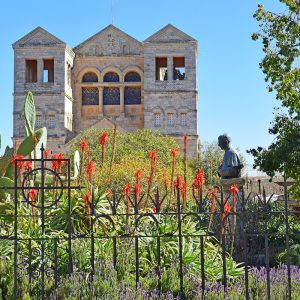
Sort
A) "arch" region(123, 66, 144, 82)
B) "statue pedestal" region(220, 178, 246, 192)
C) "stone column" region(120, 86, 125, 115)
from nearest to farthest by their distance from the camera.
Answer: "statue pedestal" region(220, 178, 246, 192)
"arch" region(123, 66, 144, 82)
"stone column" region(120, 86, 125, 115)

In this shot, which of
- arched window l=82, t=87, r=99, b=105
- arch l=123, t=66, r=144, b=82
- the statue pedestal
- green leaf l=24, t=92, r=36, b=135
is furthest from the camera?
arched window l=82, t=87, r=99, b=105

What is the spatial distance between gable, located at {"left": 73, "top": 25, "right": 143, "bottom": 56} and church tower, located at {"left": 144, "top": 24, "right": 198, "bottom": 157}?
2.51 m

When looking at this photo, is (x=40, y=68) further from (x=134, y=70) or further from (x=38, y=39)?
(x=134, y=70)

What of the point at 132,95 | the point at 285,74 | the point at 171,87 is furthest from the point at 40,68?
the point at 285,74

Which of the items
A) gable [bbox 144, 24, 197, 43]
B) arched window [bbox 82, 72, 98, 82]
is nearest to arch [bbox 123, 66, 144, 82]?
arched window [bbox 82, 72, 98, 82]

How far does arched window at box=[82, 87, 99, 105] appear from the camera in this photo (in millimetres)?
53938

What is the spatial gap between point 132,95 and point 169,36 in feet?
20.9

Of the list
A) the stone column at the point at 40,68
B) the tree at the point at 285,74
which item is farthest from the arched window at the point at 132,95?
the tree at the point at 285,74

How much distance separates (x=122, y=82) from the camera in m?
53.2

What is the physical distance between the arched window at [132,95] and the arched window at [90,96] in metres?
2.41

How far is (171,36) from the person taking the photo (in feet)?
164

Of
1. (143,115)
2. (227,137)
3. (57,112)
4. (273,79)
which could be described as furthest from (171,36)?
(227,137)

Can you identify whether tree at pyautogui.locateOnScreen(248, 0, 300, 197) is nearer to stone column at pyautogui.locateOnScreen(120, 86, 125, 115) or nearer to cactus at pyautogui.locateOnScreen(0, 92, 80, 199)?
cactus at pyautogui.locateOnScreen(0, 92, 80, 199)

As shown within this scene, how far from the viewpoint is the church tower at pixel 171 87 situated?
4984 centimetres
